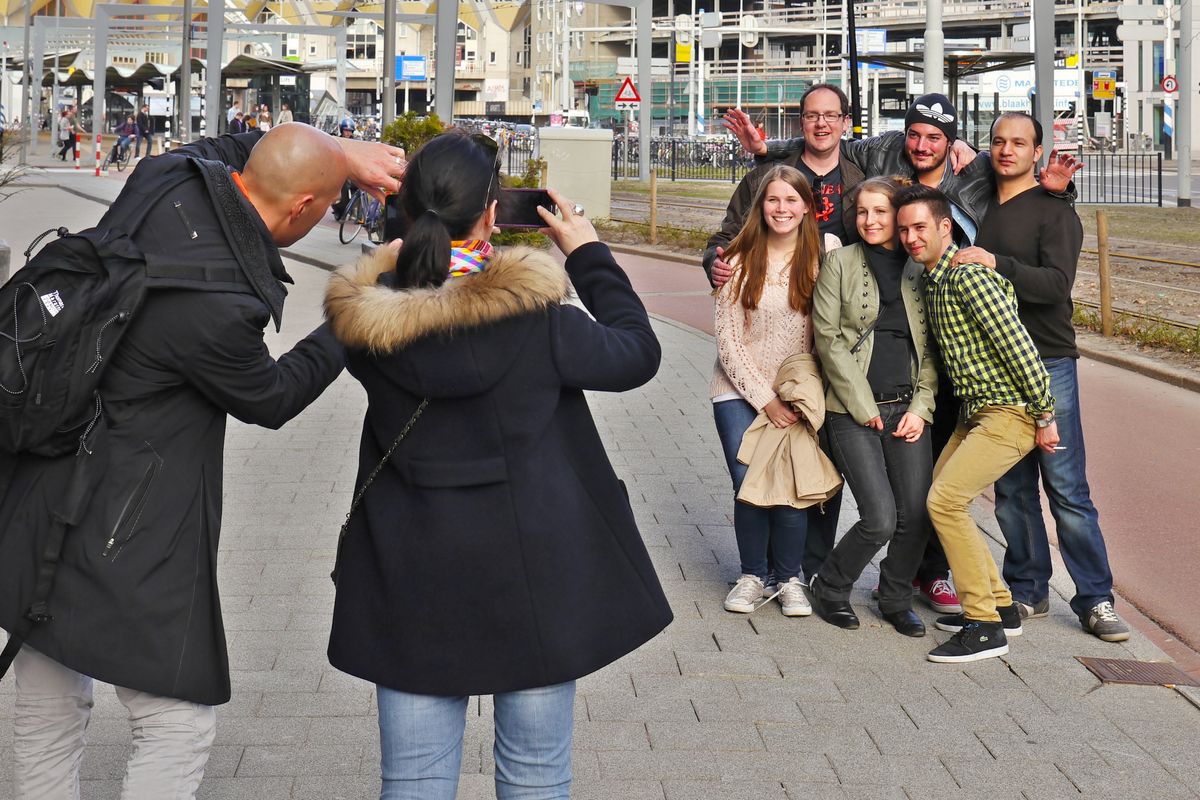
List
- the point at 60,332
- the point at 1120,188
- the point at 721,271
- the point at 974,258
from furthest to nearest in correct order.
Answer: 1. the point at 1120,188
2. the point at 721,271
3. the point at 974,258
4. the point at 60,332

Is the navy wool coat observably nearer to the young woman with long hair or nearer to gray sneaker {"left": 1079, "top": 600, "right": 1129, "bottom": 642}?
the young woman with long hair

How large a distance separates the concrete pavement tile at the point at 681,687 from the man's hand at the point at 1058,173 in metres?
2.08

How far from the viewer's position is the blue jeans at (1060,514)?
5.48 m

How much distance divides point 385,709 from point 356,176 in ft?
3.94

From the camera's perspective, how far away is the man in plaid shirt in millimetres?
5066

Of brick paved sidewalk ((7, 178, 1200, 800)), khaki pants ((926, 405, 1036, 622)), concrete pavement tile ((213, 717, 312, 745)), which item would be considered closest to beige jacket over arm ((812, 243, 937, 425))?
khaki pants ((926, 405, 1036, 622))

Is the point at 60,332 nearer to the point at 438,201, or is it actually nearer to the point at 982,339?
the point at 438,201

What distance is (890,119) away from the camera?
79.6 meters

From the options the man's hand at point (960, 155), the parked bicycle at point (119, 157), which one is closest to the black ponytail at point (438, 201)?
the man's hand at point (960, 155)

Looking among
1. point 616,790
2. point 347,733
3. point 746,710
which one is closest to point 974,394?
point 746,710

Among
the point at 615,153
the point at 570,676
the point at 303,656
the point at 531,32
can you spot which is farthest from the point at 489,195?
the point at 531,32

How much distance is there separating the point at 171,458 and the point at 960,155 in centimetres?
381

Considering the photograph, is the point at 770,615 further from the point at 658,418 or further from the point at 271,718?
the point at 658,418

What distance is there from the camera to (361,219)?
856 inches
